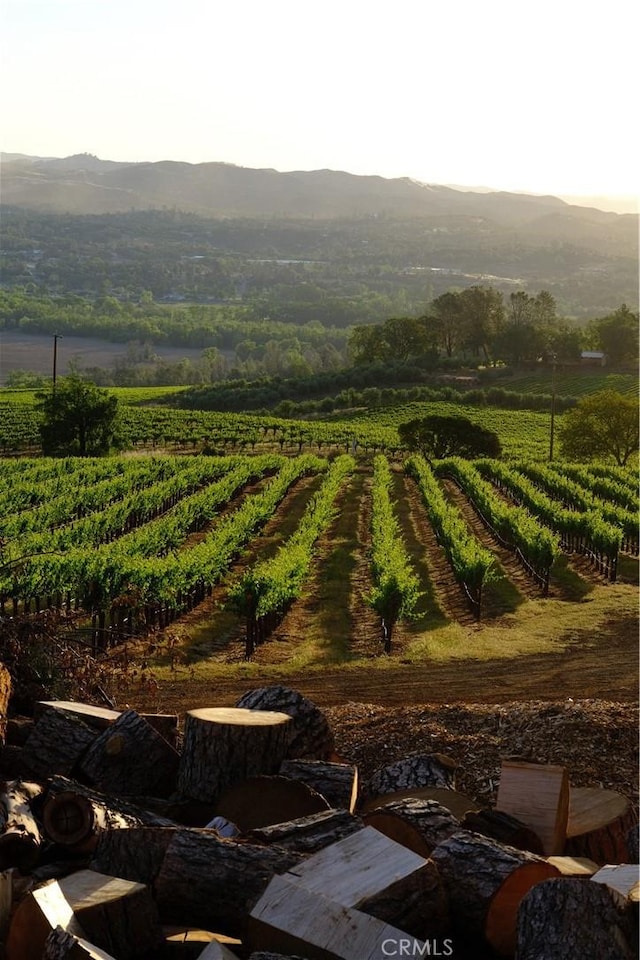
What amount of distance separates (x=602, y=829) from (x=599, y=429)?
4933cm

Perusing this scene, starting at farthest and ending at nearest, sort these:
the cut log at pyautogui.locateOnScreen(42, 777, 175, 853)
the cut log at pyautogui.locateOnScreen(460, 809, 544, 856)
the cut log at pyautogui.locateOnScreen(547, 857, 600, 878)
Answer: the cut log at pyautogui.locateOnScreen(460, 809, 544, 856) → the cut log at pyautogui.locateOnScreen(42, 777, 175, 853) → the cut log at pyautogui.locateOnScreen(547, 857, 600, 878)

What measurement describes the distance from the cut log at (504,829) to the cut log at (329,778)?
27.8 inches

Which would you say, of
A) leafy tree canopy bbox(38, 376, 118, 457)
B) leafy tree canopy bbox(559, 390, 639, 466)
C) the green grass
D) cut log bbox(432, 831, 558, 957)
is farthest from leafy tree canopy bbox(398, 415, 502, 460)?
cut log bbox(432, 831, 558, 957)

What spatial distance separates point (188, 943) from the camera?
4488 mm

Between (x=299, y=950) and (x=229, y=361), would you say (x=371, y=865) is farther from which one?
(x=229, y=361)

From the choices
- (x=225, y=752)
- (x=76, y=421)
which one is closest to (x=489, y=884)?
(x=225, y=752)

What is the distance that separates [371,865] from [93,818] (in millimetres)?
1503

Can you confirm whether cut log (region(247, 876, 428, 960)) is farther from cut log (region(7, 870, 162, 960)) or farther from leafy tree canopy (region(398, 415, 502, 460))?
leafy tree canopy (region(398, 415, 502, 460))

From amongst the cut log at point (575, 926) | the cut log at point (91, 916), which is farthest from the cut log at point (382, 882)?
the cut log at point (91, 916)

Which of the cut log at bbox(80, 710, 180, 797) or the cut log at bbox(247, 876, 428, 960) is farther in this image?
the cut log at bbox(80, 710, 180, 797)

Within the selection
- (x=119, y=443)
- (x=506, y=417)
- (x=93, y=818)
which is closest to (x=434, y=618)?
(x=93, y=818)

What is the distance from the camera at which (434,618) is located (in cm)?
2073

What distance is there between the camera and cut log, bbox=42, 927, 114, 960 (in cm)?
394

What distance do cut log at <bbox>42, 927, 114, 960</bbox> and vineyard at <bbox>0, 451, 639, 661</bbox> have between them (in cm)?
530
